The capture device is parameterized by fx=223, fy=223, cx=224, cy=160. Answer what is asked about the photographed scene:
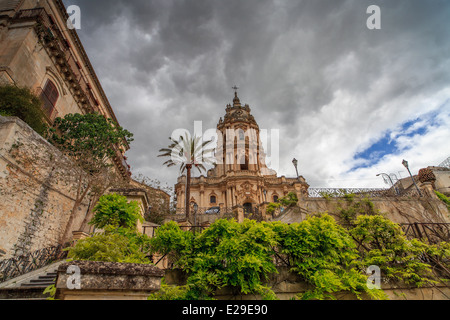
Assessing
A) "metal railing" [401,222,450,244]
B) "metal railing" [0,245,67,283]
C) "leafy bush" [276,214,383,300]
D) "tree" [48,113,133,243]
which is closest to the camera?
"leafy bush" [276,214,383,300]

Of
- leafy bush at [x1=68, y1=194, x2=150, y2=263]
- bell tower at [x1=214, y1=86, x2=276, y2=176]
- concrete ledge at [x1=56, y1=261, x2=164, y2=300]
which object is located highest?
bell tower at [x1=214, y1=86, x2=276, y2=176]

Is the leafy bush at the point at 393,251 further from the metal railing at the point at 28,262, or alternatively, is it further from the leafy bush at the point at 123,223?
the metal railing at the point at 28,262

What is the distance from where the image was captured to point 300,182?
36875 mm

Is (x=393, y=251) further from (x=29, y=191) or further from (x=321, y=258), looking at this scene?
(x=29, y=191)

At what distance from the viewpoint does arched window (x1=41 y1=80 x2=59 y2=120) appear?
1669 cm

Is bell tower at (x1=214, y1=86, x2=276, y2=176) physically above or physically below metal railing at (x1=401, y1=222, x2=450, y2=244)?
above

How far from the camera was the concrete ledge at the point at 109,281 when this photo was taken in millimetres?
1956

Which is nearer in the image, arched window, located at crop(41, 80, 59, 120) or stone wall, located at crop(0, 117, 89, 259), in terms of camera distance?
stone wall, located at crop(0, 117, 89, 259)

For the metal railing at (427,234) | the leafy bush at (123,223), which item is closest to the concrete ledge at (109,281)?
the leafy bush at (123,223)

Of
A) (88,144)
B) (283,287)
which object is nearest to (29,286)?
(283,287)

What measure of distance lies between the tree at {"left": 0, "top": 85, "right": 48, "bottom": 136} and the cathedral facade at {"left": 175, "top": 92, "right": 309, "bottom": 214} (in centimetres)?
1877

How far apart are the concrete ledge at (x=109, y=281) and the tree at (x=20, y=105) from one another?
14.2 metres

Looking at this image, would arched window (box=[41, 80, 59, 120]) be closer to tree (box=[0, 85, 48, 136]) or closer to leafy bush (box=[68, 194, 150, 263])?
tree (box=[0, 85, 48, 136])

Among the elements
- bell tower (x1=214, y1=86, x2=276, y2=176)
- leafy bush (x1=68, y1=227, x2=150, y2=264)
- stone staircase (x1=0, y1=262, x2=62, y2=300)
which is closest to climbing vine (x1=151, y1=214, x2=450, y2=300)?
leafy bush (x1=68, y1=227, x2=150, y2=264)
